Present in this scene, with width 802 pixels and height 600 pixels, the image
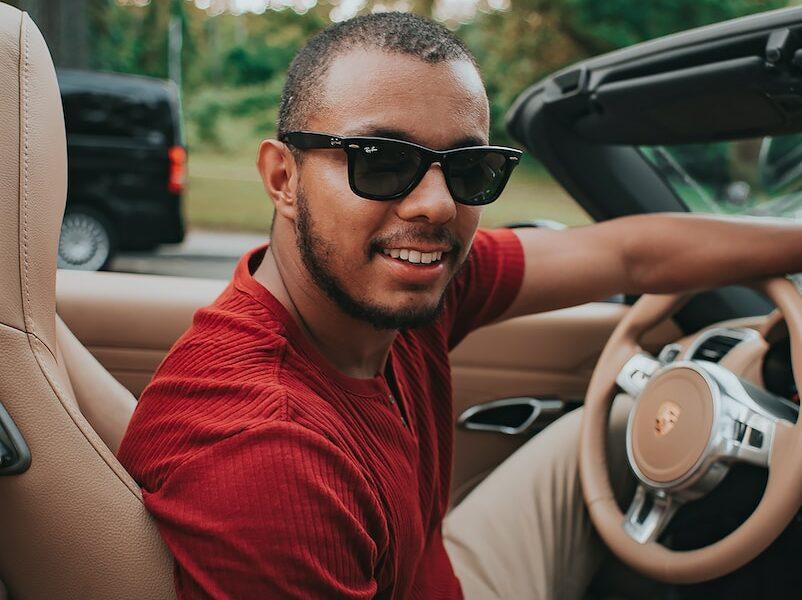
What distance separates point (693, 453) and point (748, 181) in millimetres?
1029

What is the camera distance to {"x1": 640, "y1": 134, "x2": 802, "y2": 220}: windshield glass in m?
2.23

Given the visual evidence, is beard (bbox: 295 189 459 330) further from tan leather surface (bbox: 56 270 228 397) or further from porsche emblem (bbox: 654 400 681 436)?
tan leather surface (bbox: 56 270 228 397)

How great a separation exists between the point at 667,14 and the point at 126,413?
652 inches

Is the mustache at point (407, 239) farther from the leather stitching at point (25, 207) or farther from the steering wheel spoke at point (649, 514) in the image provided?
the steering wheel spoke at point (649, 514)

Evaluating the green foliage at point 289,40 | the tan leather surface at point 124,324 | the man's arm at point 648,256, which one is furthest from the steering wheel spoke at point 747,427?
the green foliage at point 289,40

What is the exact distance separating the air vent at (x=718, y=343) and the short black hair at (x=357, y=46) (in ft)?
3.28

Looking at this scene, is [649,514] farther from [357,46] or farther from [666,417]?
[357,46]

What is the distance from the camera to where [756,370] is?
1892 mm

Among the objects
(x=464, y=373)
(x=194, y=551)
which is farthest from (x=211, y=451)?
(x=464, y=373)

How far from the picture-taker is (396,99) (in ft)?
4.08

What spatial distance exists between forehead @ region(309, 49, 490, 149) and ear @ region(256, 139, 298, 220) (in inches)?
3.3

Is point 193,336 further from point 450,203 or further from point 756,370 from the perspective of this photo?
point 756,370

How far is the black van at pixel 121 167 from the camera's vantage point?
746 centimetres

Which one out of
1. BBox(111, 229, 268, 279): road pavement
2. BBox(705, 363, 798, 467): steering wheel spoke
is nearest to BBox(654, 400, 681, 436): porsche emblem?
BBox(705, 363, 798, 467): steering wheel spoke
